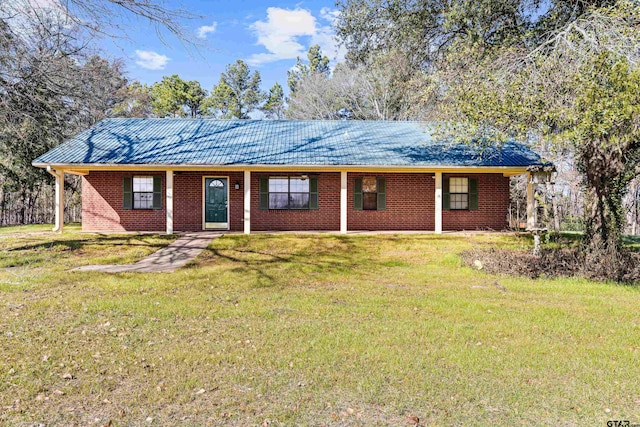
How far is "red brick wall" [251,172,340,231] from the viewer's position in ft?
49.4

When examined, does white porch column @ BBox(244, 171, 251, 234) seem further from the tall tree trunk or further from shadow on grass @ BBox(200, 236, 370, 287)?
the tall tree trunk

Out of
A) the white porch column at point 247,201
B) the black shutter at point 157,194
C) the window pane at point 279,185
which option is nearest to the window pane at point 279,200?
the window pane at point 279,185

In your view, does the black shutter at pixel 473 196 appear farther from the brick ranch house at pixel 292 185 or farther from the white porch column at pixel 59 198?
the white porch column at pixel 59 198

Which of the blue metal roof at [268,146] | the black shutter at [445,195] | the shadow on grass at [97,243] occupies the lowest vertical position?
the shadow on grass at [97,243]

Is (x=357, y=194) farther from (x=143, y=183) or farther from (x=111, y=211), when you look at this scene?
(x=111, y=211)

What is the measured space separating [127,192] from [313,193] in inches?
265

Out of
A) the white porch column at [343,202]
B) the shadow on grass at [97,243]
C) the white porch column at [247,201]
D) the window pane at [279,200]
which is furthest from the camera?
the window pane at [279,200]

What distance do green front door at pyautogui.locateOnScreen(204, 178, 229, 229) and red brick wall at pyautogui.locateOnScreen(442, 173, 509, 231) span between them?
321 inches

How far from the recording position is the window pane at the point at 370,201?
15.4 metres

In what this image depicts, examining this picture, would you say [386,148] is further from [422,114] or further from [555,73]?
[555,73]

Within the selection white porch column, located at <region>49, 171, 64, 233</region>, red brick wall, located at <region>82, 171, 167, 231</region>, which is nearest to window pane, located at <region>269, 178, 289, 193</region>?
red brick wall, located at <region>82, 171, 167, 231</region>

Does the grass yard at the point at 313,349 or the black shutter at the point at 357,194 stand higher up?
the black shutter at the point at 357,194

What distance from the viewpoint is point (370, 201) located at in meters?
15.4

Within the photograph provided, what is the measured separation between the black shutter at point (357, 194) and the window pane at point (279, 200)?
2494 millimetres
